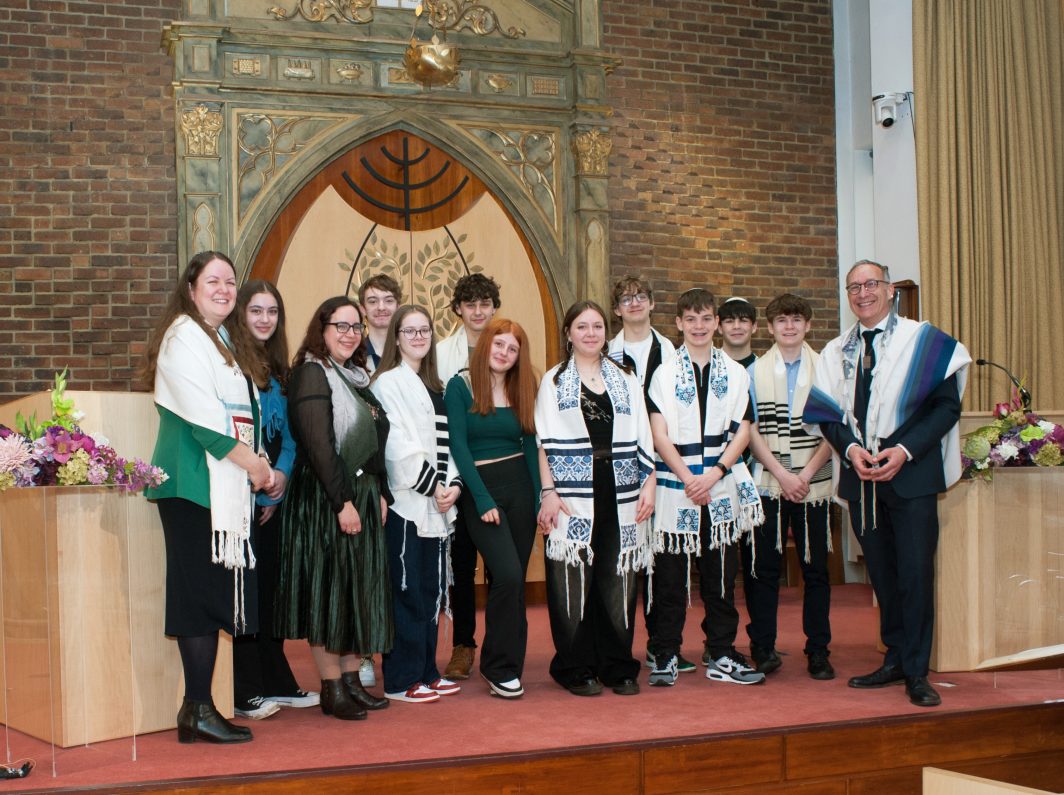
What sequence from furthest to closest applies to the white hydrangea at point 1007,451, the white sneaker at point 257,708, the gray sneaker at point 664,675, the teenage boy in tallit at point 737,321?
the teenage boy in tallit at point 737,321 < the white hydrangea at point 1007,451 < the gray sneaker at point 664,675 < the white sneaker at point 257,708

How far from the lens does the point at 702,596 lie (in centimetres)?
459

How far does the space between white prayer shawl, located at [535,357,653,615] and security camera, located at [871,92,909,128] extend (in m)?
4.12

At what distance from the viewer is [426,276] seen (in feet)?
23.8

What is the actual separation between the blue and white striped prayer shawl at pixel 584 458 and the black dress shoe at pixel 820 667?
85 cm

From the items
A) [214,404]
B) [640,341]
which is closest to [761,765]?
[640,341]

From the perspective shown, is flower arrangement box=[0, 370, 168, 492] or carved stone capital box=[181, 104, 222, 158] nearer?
flower arrangement box=[0, 370, 168, 492]

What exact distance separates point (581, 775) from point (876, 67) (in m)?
5.87

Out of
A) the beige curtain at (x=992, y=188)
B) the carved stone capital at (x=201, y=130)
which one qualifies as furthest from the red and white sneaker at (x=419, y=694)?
the beige curtain at (x=992, y=188)

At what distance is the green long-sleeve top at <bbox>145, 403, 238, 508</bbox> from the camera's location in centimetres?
363

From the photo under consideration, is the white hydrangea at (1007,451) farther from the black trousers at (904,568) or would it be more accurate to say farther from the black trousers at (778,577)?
the black trousers at (778,577)

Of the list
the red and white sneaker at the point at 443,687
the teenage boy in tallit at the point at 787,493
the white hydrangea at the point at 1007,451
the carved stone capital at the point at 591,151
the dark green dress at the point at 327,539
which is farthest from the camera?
the carved stone capital at the point at 591,151

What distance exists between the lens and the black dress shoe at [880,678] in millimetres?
4441

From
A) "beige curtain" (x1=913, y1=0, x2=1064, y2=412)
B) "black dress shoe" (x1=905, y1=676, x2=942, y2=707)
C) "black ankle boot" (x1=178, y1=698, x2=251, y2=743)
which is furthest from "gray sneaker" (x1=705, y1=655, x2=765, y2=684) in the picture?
"beige curtain" (x1=913, y1=0, x2=1064, y2=412)

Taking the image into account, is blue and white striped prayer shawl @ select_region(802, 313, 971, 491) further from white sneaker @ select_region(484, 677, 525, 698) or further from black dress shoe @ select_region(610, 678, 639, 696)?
white sneaker @ select_region(484, 677, 525, 698)
